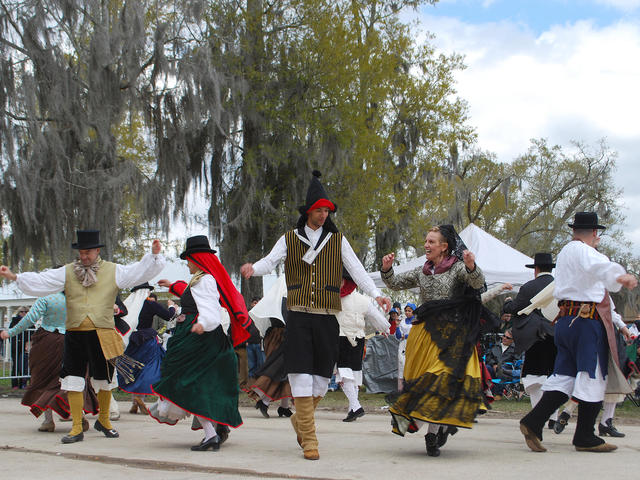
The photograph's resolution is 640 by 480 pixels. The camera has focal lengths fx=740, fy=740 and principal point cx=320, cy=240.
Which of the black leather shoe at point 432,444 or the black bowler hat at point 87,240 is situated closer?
the black leather shoe at point 432,444

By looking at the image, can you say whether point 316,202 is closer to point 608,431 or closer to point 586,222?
point 586,222

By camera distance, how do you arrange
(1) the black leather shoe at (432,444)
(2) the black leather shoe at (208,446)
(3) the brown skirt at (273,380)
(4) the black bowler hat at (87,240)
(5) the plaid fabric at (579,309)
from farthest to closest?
(3) the brown skirt at (273,380)
(4) the black bowler hat at (87,240)
(2) the black leather shoe at (208,446)
(5) the plaid fabric at (579,309)
(1) the black leather shoe at (432,444)

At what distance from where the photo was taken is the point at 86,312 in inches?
263

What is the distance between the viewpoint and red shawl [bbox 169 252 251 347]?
6234 mm

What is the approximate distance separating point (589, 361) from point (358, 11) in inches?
759

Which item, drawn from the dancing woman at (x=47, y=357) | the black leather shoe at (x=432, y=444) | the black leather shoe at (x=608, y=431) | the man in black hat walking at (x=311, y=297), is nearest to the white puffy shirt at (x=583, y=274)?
the man in black hat walking at (x=311, y=297)

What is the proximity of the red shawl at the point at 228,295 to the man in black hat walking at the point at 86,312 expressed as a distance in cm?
68

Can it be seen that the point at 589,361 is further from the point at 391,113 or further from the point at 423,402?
the point at 391,113

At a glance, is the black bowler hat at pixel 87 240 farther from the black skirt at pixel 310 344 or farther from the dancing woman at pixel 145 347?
the dancing woman at pixel 145 347

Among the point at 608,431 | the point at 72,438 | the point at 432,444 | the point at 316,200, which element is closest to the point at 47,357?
the point at 72,438

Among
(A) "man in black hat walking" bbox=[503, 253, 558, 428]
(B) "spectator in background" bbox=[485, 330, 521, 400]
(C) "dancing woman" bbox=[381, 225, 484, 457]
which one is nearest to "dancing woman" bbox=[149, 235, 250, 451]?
(C) "dancing woman" bbox=[381, 225, 484, 457]

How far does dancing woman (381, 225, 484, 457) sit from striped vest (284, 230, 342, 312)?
1.43ft

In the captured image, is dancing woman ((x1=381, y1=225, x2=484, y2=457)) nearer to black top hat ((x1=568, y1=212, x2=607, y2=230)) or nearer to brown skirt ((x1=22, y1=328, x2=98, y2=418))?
black top hat ((x1=568, y1=212, x2=607, y2=230))

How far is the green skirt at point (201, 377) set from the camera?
6.01 meters
